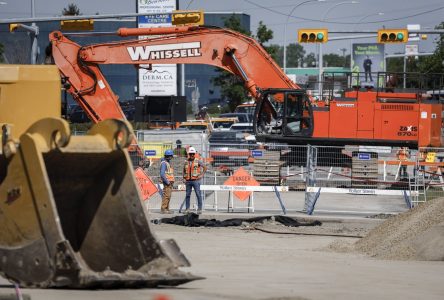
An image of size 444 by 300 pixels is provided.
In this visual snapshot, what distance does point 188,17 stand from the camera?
34.0 m

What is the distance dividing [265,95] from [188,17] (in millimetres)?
7024

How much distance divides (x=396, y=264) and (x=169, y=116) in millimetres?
29767

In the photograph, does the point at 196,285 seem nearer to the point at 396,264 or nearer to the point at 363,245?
the point at 396,264

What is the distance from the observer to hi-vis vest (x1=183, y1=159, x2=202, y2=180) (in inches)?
932

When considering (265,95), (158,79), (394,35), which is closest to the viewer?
(265,95)

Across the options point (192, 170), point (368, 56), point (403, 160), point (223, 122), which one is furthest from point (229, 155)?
point (368, 56)

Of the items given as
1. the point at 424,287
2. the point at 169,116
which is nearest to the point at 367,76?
the point at 169,116

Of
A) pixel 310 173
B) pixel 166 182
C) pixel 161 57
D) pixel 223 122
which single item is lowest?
pixel 166 182

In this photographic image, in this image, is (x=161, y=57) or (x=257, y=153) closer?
(x=257, y=153)

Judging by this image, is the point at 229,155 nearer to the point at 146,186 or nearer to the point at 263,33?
the point at 146,186

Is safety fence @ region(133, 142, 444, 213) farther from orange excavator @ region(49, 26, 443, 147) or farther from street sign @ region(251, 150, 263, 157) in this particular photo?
orange excavator @ region(49, 26, 443, 147)

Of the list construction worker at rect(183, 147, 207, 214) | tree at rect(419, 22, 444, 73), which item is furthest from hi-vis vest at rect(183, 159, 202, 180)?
tree at rect(419, 22, 444, 73)

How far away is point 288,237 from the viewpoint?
64.2ft

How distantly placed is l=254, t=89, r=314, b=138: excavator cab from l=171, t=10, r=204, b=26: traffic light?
5517 mm
